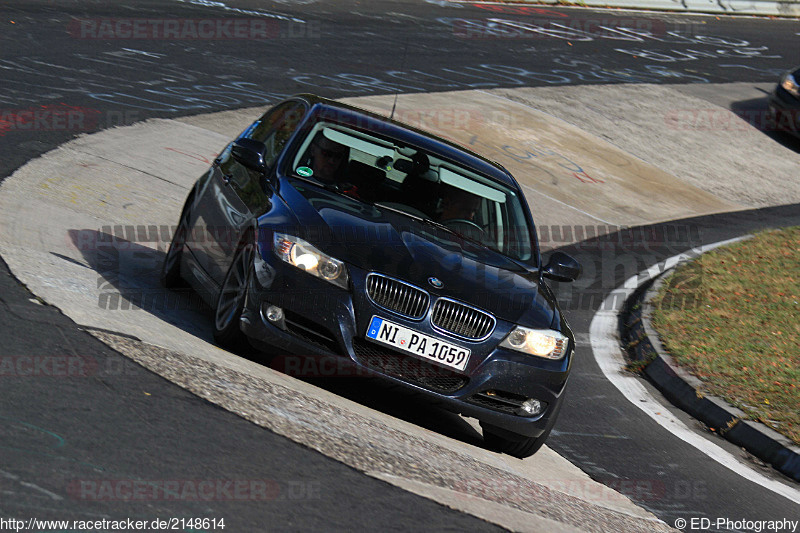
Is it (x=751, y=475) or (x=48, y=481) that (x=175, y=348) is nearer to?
(x=48, y=481)

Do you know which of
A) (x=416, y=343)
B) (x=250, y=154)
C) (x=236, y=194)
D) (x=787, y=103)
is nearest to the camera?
(x=416, y=343)

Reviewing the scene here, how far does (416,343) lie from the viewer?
602 cm

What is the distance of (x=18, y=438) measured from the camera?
440 cm

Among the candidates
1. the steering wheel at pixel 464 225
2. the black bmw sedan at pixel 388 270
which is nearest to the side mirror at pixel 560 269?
the black bmw sedan at pixel 388 270

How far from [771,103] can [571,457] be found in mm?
15453

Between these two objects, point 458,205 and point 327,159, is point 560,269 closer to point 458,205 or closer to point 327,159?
point 458,205

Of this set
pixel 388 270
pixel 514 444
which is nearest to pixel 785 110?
pixel 514 444

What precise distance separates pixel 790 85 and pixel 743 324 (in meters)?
10.7

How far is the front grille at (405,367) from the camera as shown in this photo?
603 centimetres

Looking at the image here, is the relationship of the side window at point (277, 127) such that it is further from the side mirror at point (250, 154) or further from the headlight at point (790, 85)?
the headlight at point (790, 85)

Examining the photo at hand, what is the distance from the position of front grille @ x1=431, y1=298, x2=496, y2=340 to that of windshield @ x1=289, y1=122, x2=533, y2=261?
102 centimetres

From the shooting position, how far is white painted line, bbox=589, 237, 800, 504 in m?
7.30

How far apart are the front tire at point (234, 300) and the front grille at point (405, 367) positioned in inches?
29.5

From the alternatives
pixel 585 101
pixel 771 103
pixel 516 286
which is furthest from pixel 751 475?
pixel 771 103
